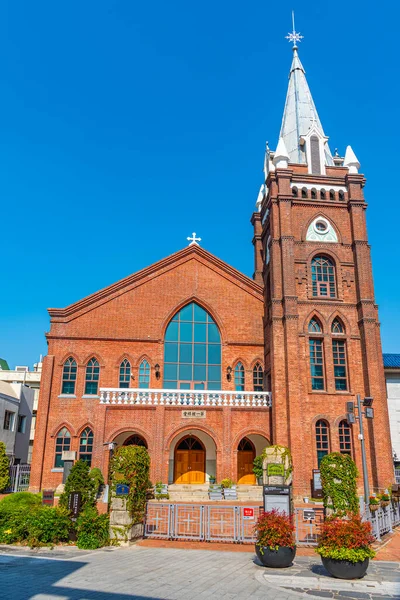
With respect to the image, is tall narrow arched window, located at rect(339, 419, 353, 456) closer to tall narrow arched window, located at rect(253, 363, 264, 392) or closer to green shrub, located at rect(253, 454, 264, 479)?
green shrub, located at rect(253, 454, 264, 479)

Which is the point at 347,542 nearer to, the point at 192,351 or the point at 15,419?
the point at 192,351

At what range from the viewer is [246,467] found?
85.8ft

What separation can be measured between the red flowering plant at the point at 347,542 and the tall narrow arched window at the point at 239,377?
17003mm

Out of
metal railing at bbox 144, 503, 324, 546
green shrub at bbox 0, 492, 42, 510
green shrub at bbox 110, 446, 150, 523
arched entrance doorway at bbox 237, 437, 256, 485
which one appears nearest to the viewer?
metal railing at bbox 144, 503, 324, 546

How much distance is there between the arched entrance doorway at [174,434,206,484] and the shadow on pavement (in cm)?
1493

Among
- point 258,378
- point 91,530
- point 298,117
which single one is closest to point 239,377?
point 258,378

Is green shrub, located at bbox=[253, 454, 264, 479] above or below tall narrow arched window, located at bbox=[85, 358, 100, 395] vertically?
below

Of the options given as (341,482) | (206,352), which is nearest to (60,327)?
(206,352)

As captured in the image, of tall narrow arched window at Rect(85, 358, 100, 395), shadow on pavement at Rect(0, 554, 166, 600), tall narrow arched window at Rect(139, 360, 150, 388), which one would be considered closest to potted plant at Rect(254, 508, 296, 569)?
shadow on pavement at Rect(0, 554, 166, 600)

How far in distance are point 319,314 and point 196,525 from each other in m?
13.3

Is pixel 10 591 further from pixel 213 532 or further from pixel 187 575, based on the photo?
pixel 213 532

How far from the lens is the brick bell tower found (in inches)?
908

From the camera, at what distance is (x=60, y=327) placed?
26.9 meters

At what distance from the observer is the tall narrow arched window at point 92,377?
26.2m
